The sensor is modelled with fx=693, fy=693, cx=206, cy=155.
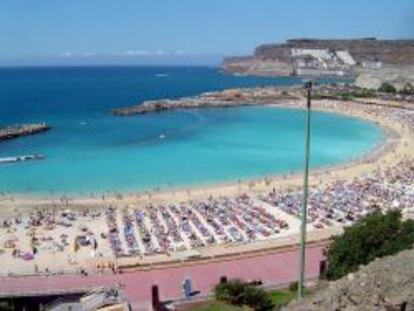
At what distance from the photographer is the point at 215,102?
4818 inches

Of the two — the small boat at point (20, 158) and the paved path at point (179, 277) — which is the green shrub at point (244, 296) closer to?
the paved path at point (179, 277)

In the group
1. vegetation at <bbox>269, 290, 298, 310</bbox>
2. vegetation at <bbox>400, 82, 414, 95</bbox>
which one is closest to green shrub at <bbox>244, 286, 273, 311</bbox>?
vegetation at <bbox>269, 290, 298, 310</bbox>

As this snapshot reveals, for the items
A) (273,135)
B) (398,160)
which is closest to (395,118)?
(273,135)

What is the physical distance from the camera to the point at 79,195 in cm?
4819

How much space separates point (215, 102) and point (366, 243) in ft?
330

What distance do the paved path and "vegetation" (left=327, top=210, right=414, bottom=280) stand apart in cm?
297

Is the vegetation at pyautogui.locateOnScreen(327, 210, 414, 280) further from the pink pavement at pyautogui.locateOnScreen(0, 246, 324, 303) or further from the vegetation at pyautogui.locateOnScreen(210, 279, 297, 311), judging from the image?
the pink pavement at pyautogui.locateOnScreen(0, 246, 324, 303)

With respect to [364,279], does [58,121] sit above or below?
below

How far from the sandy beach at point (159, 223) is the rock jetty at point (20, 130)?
36.0 m

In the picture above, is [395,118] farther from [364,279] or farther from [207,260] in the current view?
[364,279]

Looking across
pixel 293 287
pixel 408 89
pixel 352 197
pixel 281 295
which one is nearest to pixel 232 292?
pixel 281 295

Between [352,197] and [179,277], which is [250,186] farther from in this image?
[179,277]

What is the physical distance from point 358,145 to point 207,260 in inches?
1747

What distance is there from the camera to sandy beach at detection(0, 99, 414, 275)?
3181 centimetres
